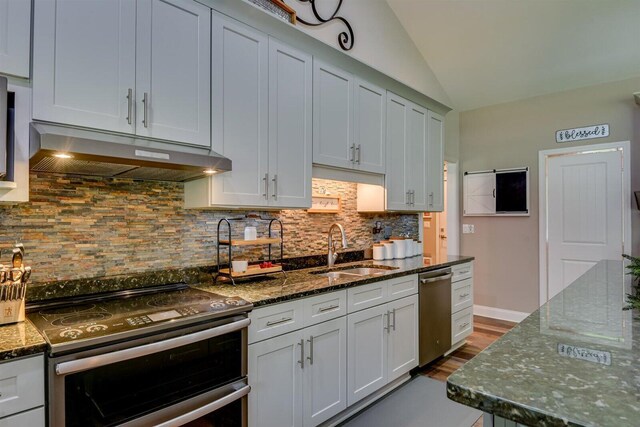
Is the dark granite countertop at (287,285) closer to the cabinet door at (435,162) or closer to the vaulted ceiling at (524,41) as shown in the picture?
the cabinet door at (435,162)

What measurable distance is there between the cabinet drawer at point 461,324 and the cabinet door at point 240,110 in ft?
7.77

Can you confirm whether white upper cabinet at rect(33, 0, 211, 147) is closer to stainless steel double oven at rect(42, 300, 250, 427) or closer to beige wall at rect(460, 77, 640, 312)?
stainless steel double oven at rect(42, 300, 250, 427)

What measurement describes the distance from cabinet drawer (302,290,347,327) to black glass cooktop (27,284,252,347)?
45 centimetres

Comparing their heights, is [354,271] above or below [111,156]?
below

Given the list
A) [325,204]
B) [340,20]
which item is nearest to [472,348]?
[325,204]

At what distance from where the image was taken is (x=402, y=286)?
9.35 ft

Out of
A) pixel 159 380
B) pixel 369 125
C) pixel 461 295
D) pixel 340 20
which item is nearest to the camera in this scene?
pixel 159 380

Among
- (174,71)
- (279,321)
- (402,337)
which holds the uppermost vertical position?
(174,71)

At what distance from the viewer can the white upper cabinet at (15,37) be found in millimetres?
1408

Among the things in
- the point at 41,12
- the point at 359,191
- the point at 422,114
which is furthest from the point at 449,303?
the point at 41,12

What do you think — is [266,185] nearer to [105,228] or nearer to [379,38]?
[105,228]

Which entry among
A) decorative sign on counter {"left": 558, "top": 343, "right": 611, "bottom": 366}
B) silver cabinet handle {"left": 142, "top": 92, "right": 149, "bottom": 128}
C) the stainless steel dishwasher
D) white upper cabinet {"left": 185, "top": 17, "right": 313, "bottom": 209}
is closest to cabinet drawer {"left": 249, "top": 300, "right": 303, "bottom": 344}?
white upper cabinet {"left": 185, "top": 17, "right": 313, "bottom": 209}

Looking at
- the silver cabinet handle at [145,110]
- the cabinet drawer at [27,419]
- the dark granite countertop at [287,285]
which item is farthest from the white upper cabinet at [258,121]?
the cabinet drawer at [27,419]

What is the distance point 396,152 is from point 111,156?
251 cm
